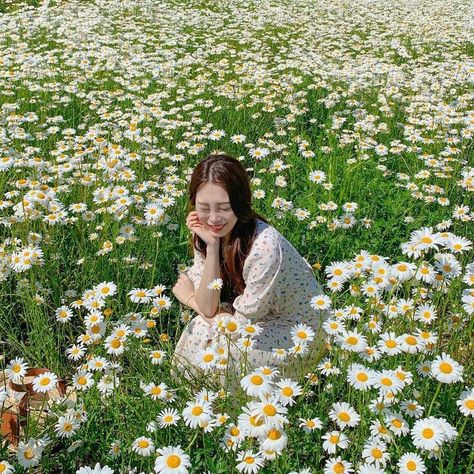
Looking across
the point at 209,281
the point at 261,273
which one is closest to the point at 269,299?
the point at 261,273

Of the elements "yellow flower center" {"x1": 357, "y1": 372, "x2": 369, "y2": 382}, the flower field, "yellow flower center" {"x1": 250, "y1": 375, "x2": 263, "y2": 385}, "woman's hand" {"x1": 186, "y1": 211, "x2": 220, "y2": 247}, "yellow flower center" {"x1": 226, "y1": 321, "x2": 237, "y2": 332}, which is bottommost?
the flower field

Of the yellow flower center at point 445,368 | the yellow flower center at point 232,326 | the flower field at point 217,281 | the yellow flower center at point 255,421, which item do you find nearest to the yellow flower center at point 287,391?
the flower field at point 217,281

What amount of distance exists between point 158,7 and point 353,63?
14.7 ft

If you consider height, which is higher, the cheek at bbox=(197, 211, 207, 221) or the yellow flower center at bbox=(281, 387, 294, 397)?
the cheek at bbox=(197, 211, 207, 221)

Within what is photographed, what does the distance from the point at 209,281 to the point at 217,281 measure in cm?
27

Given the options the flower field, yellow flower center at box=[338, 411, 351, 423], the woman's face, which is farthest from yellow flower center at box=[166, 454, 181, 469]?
the woman's face

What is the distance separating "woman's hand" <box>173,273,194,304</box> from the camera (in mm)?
2695

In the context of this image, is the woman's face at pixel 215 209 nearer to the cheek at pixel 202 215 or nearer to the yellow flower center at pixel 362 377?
the cheek at pixel 202 215

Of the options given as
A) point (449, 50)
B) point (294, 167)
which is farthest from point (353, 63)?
point (294, 167)

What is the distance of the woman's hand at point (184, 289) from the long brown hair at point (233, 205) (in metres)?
0.18

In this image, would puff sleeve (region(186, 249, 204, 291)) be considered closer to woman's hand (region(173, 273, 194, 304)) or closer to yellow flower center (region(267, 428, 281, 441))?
woman's hand (region(173, 273, 194, 304))

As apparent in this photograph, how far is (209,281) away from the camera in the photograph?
8.06 feet

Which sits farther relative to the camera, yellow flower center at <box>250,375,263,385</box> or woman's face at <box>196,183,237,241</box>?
woman's face at <box>196,183,237,241</box>

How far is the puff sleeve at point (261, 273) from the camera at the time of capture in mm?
2352
